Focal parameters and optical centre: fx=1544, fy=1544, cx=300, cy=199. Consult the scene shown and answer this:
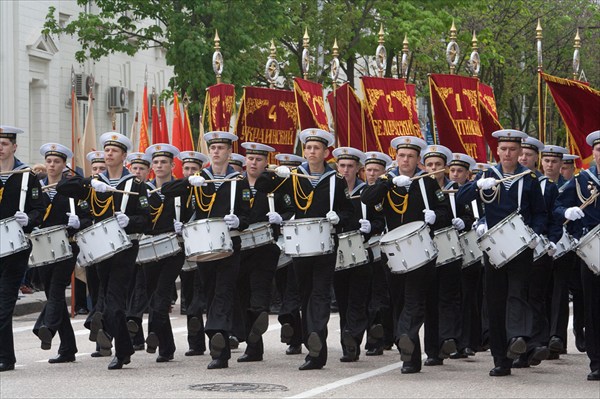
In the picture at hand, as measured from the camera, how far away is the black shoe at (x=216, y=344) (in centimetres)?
1434

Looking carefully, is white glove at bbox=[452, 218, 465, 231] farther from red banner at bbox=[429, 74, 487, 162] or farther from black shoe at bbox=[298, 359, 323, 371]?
red banner at bbox=[429, 74, 487, 162]

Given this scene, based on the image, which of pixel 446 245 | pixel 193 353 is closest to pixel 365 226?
pixel 446 245

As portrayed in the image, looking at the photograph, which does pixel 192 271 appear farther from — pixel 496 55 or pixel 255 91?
pixel 496 55

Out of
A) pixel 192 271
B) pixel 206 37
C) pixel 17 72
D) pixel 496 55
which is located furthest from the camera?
pixel 496 55

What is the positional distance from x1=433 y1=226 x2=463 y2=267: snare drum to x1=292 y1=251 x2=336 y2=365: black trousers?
99 centimetres

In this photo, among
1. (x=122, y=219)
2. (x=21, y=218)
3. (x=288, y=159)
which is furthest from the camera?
(x=288, y=159)

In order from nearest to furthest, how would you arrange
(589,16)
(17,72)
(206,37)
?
(206,37) → (17,72) → (589,16)

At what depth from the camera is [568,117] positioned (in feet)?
56.7

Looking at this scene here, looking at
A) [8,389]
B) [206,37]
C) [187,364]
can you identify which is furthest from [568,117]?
[206,37]

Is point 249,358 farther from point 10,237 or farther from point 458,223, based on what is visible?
point 10,237

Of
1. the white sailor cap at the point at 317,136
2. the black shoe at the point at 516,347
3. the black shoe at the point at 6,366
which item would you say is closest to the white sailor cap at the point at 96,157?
the white sailor cap at the point at 317,136

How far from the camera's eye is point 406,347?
45.2ft

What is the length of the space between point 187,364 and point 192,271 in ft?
7.27

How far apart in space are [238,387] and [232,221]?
7.56 feet
